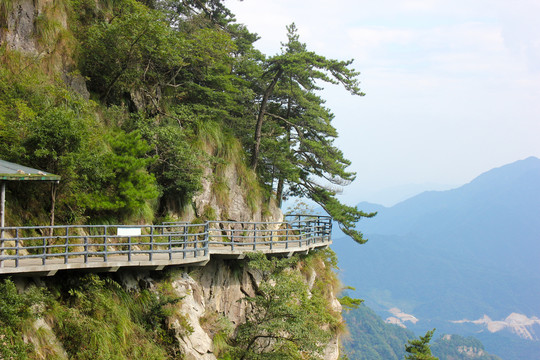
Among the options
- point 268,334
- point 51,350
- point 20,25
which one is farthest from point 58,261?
point 20,25

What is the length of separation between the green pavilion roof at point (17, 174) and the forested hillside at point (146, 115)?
0.94 metres

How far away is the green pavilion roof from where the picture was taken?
495 inches

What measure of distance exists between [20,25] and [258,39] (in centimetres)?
1965

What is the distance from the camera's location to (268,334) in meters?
19.0

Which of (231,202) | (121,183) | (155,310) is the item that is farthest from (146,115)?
(155,310)

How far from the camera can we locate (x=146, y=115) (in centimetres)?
2256

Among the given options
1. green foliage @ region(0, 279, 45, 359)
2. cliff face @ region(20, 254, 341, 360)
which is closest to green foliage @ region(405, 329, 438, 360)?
cliff face @ region(20, 254, 341, 360)

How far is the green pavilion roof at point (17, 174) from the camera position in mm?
12562

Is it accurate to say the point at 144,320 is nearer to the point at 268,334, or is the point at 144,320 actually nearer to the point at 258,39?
the point at 268,334

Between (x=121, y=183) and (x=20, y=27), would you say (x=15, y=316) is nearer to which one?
(x=121, y=183)

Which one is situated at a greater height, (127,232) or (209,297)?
(127,232)

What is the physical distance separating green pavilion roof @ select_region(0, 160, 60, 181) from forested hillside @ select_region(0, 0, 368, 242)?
37.0 inches

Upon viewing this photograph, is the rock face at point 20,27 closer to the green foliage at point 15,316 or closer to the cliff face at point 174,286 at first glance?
the cliff face at point 174,286

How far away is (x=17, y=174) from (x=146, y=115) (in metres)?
10.2
